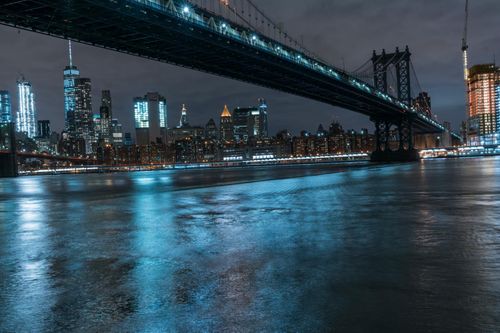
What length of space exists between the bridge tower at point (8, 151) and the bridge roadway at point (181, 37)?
56591 millimetres

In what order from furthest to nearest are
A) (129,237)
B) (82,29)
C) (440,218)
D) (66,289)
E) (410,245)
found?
(82,29)
(440,218)
(129,237)
(410,245)
(66,289)

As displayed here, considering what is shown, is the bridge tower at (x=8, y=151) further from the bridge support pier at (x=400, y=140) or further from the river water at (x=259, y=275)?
the river water at (x=259, y=275)

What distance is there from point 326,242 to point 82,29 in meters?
36.2

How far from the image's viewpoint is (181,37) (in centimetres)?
4441

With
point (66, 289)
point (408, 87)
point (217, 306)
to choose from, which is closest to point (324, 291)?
Result: point (217, 306)

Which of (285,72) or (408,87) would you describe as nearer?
(285,72)

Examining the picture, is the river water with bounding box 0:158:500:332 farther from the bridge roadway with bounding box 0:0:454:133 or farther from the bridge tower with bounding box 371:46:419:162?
the bridge tower with bounding box 371:46:419:162

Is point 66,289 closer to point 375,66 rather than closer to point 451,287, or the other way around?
point 451,287

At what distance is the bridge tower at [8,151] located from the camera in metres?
96.1

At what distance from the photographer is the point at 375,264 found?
7699mm

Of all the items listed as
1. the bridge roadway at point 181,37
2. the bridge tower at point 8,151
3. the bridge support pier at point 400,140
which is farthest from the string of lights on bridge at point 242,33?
the bridge tower at point 8,151

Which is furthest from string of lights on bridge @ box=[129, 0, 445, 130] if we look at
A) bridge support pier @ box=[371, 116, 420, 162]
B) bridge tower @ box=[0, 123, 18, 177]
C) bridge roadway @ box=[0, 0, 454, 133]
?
bridge tower @ box=[0, 123, 18, 177]

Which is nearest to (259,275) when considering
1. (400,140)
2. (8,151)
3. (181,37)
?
(181,37)

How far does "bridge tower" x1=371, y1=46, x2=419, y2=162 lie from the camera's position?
101 metres
